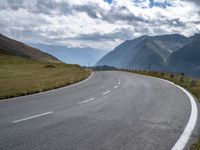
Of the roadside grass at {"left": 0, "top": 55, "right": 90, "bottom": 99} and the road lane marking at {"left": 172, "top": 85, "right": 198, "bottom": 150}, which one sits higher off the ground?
the roadside grass at {"left": 0, "top": 55, "right": 90, "bottom": 99}

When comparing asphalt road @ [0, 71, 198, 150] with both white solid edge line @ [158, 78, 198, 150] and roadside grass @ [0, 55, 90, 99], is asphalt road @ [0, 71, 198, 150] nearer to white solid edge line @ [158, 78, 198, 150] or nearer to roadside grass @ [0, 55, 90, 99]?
white solid edge line @ [158, 78, 198, 150]

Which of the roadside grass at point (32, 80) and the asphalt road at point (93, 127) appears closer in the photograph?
the asphalt road at point (93, 127)

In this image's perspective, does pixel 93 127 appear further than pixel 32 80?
No

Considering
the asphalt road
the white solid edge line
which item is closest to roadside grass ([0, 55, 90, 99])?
the asphalt road

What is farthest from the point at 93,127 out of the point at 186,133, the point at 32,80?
the point at 32,80

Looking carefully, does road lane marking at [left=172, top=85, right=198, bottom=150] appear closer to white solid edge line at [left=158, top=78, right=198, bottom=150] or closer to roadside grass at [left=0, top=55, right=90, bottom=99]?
white solid edge line at [left=158, top=78, right=198, bottom=150]

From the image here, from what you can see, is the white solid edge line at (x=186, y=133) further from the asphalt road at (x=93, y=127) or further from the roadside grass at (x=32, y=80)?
the roadside grass at (x=32, y=80)

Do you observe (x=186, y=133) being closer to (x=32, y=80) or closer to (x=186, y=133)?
(x=186, y=133)

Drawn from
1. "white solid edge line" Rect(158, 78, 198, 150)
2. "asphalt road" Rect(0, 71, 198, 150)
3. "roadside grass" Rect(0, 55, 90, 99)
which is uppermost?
"roadside grass" Rect(0, 55, 90, 99)

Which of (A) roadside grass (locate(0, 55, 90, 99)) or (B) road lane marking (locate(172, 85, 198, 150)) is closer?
(B) road lane marking (locate(172, 85, 198, 150))

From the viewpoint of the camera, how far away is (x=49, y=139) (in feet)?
21.1

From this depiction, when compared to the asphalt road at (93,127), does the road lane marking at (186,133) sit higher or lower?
lower

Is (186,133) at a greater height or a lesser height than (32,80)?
lesser

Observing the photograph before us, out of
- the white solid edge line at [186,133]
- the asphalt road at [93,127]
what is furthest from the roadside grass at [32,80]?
the white solid edge line at [186,133]
